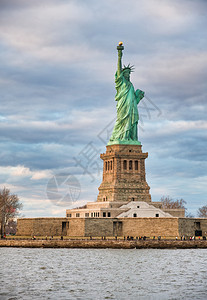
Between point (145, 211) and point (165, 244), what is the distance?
15260 mm

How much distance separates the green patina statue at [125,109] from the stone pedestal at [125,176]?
2.11 m

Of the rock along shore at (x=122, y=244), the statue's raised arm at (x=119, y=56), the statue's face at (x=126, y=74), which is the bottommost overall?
the rock along shore at (x=122, y=244)

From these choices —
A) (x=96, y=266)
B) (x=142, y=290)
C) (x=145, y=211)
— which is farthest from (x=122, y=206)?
(x=142, y=290)

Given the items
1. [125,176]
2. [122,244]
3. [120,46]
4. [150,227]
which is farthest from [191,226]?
[120,46]

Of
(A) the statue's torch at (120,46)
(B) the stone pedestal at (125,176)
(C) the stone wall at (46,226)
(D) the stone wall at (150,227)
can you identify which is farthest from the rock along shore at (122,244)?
(A) the statue's torch at (120,46)

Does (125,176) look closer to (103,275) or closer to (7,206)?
(7,206)

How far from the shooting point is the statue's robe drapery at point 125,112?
110 metres

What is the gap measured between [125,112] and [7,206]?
3015cm

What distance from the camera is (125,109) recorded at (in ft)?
363

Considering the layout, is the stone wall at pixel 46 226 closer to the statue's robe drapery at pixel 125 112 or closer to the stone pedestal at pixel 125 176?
the stone pedestal at pixel 125 176

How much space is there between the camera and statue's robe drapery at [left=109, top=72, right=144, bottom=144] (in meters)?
110

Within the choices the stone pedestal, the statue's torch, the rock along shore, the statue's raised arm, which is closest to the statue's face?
the statue's raised arm

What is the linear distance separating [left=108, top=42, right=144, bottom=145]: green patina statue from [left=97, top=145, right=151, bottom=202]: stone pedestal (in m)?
2.11

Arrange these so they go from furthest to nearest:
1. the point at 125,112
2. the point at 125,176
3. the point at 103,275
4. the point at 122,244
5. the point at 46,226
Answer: the point at 125,112 → the point at 125,176 → the point at 46,226 → the point at 122,244 → the point at 103,275
